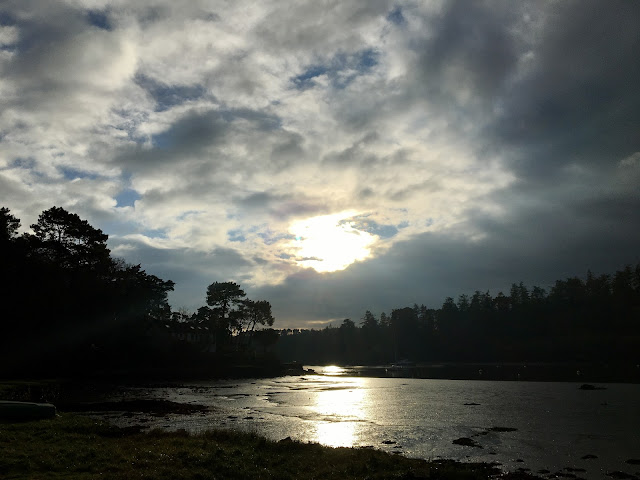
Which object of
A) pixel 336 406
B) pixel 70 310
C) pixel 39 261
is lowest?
pixel 336 406

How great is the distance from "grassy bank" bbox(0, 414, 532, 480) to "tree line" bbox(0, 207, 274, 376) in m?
50.7

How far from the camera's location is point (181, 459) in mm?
18922

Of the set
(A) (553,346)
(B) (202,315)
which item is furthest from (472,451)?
(A) (553,346)

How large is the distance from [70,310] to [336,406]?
53.6 meters

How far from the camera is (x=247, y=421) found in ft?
124

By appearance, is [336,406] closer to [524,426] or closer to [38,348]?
[524,426]

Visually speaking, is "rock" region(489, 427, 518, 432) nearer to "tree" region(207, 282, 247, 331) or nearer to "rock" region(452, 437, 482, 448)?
"rock" region(452, 437, 482, 448)

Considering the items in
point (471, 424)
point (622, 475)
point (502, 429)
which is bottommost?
point (471, 424)

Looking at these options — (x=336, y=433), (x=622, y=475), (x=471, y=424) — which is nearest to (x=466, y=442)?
(x=622, y=475)

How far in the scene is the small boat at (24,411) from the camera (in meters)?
26.9

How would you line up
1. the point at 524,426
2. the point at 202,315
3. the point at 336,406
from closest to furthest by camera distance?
the point at 524,426, the point at 336,406, the point at 202,315

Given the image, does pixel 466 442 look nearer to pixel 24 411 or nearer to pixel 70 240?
pixel 24 411

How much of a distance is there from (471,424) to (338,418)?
483 inches

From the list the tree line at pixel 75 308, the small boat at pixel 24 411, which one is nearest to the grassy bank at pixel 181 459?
the small boat at pixel 24 411
